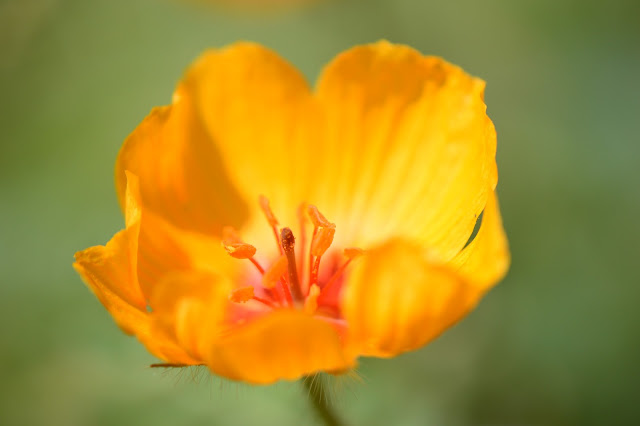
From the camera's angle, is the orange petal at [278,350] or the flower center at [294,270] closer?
the orange petal at [278,350]

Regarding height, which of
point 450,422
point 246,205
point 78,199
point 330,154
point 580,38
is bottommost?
point 450,422

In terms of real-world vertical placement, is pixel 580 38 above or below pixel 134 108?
above

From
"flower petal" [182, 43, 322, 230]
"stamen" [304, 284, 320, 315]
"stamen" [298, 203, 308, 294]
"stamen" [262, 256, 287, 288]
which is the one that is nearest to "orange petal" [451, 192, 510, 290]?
"stamen" [304, 284, 320, 315]

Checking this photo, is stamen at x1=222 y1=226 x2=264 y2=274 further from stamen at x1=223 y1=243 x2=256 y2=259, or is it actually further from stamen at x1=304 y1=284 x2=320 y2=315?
stamen at x1=304 y1=284 x2=320 y2=315

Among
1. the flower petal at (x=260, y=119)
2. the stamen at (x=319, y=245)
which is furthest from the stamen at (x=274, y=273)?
the flower petal at (x=260, y=119)

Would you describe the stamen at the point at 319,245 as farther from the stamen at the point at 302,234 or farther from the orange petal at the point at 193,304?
the orange petal at the point at 193,304

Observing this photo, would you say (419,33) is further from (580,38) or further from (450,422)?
(450,422)

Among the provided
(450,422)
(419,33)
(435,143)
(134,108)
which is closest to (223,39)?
(134,108)
